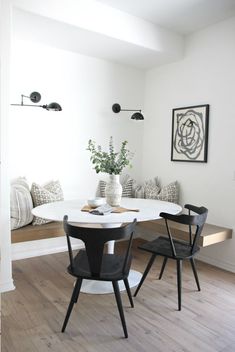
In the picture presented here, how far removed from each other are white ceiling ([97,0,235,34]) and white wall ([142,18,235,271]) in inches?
6.7

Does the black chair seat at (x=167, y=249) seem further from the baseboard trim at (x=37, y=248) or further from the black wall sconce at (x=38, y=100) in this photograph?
the black wall sconce at (x=38, y=100)

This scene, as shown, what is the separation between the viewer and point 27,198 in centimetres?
317

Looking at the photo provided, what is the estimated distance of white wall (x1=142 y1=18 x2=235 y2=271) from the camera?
10.6 feet

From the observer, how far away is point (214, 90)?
337 cm

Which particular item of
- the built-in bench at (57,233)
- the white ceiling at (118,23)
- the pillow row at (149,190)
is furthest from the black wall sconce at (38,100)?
the built-in bench at (57,233)

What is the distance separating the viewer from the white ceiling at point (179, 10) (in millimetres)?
2914

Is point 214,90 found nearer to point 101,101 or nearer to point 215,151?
point 215,151

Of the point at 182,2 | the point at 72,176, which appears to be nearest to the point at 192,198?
the point at 72,176

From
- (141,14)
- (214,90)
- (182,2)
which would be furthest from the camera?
(214,90)

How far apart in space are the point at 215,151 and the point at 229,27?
1.33 metres

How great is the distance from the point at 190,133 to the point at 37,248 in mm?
2296

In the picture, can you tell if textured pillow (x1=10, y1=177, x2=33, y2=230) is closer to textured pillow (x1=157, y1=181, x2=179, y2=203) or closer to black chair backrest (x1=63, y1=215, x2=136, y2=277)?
black chair backrest (x1=63, y1=215, x2=136, y2=277)

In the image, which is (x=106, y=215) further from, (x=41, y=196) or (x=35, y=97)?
(x=35, y=97)

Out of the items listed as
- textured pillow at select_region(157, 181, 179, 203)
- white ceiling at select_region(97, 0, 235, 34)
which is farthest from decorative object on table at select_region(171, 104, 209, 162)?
white ceiling at select_region(97, 0, 235, 34)
